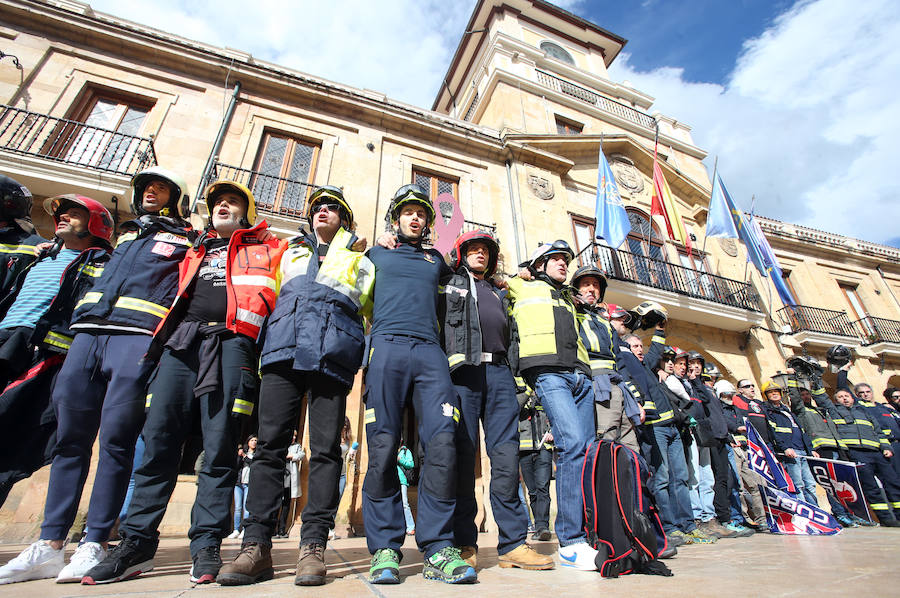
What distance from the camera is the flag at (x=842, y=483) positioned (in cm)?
595

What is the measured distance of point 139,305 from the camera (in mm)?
2238

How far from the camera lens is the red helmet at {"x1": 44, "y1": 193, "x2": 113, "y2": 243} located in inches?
106

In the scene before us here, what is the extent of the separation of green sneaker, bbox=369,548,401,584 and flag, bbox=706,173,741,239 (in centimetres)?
1083

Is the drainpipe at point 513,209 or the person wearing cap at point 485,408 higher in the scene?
the drainpipe at point 513,209

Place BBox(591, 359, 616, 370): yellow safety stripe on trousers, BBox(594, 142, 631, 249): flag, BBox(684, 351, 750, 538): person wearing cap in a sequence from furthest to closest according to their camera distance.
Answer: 1. BBox(594, 142, 631, 249): flag
2. BBox(684, 351, 750, 538): person wearing cap
3. BBox(591, 359, 616, 370): yellow safety stripe on trousers

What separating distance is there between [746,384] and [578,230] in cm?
501

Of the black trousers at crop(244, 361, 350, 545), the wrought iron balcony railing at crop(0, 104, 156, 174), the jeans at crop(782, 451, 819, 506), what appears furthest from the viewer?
the wrought iron balcony railing at crop(0, 104, 156, 174)

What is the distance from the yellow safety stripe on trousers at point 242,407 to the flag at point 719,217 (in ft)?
35.9

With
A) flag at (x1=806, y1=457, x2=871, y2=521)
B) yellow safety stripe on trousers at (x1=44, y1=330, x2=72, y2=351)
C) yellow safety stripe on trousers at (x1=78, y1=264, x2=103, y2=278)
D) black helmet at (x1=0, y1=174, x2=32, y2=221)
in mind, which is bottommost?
flag at (x1=806, y1=457, x2=871, y2=521)

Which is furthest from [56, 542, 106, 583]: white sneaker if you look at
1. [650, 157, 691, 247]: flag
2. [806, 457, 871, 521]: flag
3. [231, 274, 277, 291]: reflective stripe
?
A: [650, 157, 691, 247]: flag

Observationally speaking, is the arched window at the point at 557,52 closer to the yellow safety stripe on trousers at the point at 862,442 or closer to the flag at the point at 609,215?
the flag at the point at 609,215

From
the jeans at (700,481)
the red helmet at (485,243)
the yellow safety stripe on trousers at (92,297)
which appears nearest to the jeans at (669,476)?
Answer: the jeans at (700,481)

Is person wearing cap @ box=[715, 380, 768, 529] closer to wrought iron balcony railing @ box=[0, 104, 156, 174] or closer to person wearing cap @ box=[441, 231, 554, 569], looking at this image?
person wearing cap @ box=[441, 231, 554, 569]

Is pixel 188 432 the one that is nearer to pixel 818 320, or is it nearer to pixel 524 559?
pixel 524 559
